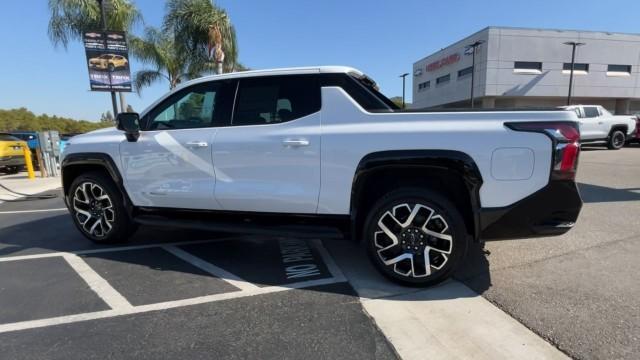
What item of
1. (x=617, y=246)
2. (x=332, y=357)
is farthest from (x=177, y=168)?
(x=617, y=246)

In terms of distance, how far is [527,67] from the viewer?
1487 inches

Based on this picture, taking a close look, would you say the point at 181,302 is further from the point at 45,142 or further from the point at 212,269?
the point at 45,142

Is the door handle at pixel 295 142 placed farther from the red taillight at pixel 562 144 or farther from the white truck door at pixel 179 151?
the red taillight at pixel 562 144

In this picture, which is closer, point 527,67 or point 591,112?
point 591,112

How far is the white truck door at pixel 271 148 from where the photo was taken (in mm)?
3291

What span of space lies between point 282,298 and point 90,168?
9.92ft

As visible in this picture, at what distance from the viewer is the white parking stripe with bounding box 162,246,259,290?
3.35 metres

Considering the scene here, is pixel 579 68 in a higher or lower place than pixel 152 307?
higher

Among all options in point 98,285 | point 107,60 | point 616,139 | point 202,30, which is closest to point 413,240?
point 98,285

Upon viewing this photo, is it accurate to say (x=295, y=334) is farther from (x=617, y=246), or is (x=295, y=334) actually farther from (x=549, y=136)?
(x=617, y=246)

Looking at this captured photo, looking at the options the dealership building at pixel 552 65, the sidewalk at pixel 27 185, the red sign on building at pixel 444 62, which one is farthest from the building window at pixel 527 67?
the sidewalk at pixel 27 185

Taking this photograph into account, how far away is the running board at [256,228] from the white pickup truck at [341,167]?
15mm

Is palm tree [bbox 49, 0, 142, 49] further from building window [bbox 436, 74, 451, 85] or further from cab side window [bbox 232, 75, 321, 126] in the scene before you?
building window [bbox 436, 74, 451, 85]

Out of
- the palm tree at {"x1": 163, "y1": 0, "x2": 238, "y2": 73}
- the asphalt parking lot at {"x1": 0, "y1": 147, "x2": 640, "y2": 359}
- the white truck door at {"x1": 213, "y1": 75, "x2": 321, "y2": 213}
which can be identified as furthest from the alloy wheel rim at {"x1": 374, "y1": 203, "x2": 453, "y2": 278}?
the palm tree at {"x1": 163, "y1": 0, "x2": 238, "y2": 73}
